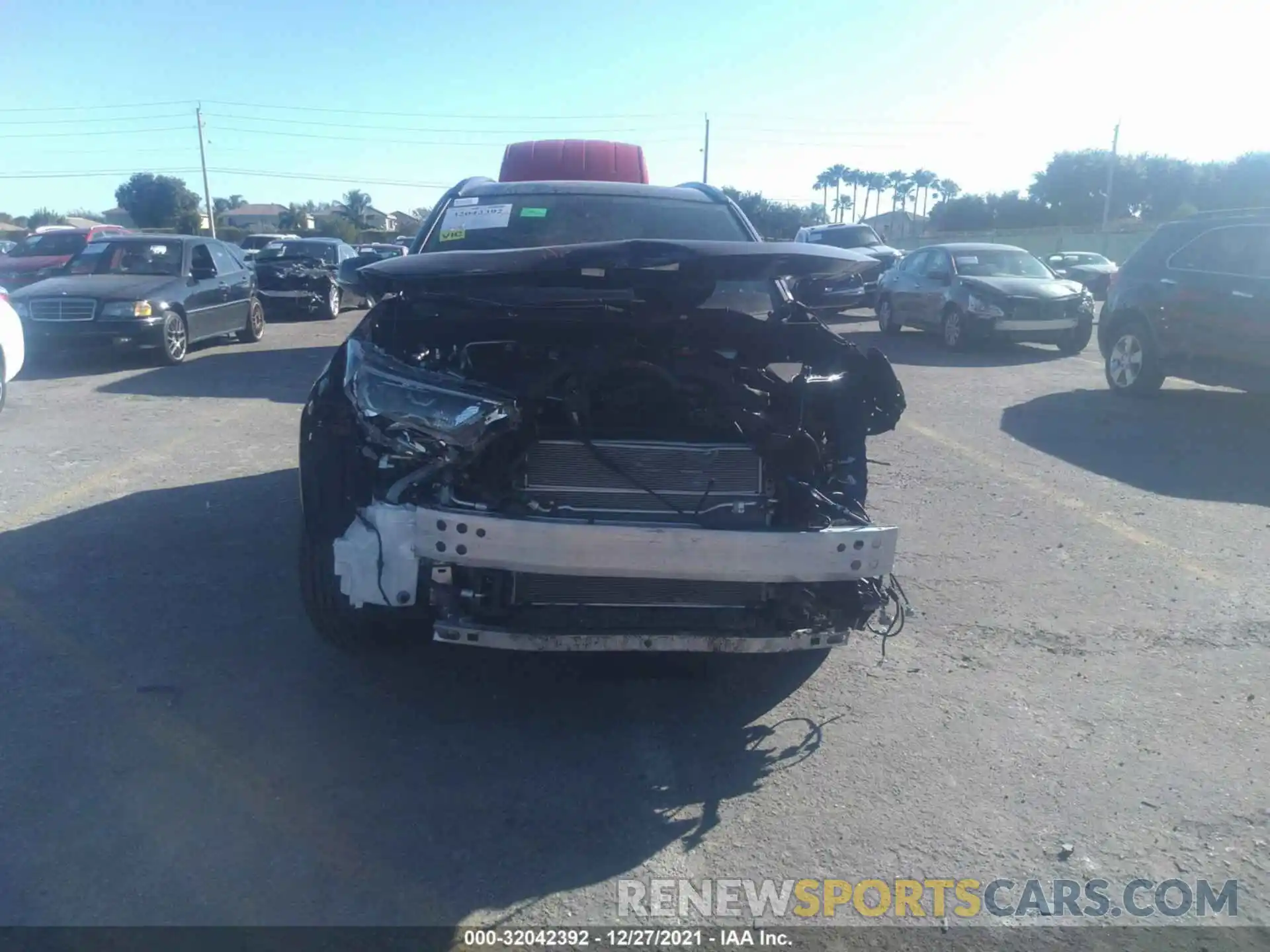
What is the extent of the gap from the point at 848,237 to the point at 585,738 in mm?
20370

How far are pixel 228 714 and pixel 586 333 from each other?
1.93 m

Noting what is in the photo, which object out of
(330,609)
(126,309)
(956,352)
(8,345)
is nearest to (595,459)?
(330,609)

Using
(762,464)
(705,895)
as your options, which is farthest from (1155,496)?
(705,895)

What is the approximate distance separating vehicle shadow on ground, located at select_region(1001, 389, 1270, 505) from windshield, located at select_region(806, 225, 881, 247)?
11.5 metres

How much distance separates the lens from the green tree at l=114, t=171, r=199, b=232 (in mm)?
63656

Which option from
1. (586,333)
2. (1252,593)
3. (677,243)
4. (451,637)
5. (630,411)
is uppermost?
(677,243)

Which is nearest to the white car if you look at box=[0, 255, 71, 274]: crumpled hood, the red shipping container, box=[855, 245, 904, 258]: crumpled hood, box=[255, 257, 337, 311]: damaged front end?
the red shipping container

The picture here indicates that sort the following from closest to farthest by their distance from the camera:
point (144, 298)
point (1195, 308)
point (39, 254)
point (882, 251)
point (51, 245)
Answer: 1. point (1195, 308)
2. point (144, 298)
3. point (39, 254)
4. point (51, 245)
5. point (882, 251)

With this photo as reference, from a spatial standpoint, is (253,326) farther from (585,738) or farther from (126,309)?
(585,738)

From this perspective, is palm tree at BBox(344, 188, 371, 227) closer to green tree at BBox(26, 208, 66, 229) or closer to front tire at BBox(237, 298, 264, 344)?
green tree at BBox(26, 208, 66, 229)

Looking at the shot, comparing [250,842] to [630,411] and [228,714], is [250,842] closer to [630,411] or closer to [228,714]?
[228,714]

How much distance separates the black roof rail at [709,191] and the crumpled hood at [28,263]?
53.5 ft

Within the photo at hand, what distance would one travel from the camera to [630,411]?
3756 mm

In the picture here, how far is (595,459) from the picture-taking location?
3615 millimetres
